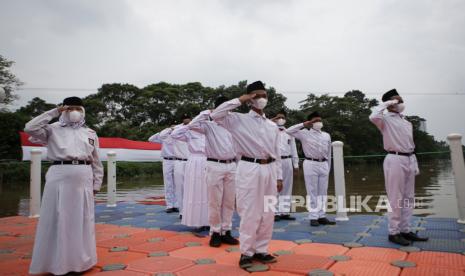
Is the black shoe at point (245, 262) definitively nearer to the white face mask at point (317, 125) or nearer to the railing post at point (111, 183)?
the white face mask at point (317, 125)

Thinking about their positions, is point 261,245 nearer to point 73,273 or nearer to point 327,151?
Result: point 73,273

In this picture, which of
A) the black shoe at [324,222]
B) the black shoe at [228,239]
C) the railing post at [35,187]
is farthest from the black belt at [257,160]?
the railing post at [35,187]

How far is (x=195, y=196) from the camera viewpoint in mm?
5266

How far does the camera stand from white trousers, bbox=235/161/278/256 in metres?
3.45

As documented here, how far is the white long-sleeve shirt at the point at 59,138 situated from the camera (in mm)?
3395

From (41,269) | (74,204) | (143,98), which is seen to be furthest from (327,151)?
(143,98)

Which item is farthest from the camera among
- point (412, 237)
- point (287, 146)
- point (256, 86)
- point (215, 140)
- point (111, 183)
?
point (111, 183)

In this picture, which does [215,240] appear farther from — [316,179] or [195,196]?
[316,179]

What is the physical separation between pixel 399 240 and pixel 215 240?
225cm

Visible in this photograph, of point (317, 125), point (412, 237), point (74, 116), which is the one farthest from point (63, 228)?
point (317, 125)

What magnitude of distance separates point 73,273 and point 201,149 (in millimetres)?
2716

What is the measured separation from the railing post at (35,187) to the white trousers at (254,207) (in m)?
5.31

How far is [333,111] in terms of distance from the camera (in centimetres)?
3722

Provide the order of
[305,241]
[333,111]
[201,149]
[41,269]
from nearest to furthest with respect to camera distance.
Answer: [41,269] → [305,241] → [201,149] → [333,111]
